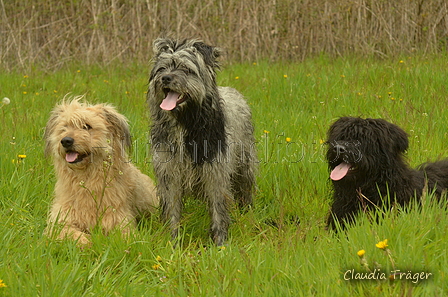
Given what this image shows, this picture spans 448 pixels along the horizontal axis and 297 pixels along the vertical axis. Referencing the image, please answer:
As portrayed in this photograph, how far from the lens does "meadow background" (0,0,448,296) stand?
3.25 m

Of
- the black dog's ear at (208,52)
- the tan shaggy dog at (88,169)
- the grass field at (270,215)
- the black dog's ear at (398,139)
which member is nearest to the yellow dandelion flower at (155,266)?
the grass field at (270,215)

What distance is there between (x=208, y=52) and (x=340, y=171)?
145 centimetres

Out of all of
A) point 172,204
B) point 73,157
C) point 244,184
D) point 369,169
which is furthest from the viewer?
point 244,184

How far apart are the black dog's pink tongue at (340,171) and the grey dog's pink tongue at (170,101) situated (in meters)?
1.38

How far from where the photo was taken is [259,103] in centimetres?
789

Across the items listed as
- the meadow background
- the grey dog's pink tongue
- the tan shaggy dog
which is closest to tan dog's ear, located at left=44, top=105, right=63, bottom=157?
the tan shaggy dog

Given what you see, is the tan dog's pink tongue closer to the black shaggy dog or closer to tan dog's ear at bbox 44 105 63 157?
tan dog's ear at bbox 44 105 63 157

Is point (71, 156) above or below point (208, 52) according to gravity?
below

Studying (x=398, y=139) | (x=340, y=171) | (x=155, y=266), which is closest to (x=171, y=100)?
(x=155, y=266)

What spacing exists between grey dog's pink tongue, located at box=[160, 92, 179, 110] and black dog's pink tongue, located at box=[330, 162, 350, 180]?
4.52ft

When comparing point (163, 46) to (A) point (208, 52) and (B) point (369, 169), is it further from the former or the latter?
(B) point (369, 169)

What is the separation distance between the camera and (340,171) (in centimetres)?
429

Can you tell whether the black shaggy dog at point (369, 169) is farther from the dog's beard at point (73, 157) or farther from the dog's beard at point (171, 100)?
the dog's beard at point (73, 157)

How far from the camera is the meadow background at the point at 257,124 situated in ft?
10.7
